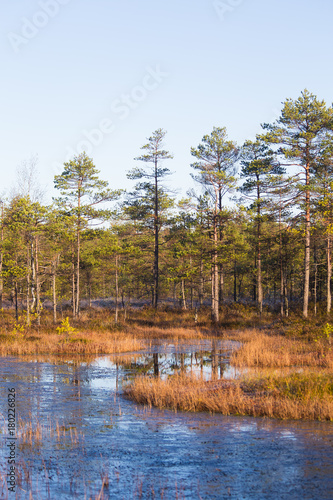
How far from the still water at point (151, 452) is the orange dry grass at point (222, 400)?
0.34 metres

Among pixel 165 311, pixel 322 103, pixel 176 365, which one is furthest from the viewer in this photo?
pixel 165 311

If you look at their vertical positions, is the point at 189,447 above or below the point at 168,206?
below

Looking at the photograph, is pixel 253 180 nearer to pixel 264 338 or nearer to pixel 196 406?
pixel 264 338

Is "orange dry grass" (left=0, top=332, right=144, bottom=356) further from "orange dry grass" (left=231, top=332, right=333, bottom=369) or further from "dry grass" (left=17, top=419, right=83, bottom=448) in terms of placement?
"dry grass" (left=17, top=419, right=83, bottom=448)

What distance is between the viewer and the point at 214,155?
3419 cm

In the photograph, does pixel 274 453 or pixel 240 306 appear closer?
pixel 274 453

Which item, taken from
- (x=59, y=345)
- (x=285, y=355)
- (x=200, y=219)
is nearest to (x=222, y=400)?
(x=285, y=355)

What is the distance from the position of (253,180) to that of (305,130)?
8.98 m

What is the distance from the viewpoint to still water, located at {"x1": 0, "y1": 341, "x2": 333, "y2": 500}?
247 inches

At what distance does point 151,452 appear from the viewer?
7848 millimetres

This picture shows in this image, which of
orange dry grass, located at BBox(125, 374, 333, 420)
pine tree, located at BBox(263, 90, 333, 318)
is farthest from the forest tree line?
orange dry grass, located at BBox(125, 374, 333, 420)

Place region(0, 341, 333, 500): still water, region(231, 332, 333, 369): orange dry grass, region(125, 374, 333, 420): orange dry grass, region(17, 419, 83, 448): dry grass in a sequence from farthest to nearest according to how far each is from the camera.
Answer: region(231, 332, 333, 369): orange dry grass → region(125, 374, 333, 420): orange dry grass → region(17, 419, 83, 448): dry grass → region(0, 341, 333, 500): still water

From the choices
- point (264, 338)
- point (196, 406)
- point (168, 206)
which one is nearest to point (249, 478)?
point (196, 406)

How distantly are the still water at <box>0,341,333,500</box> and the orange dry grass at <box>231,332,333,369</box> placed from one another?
20.6ft
